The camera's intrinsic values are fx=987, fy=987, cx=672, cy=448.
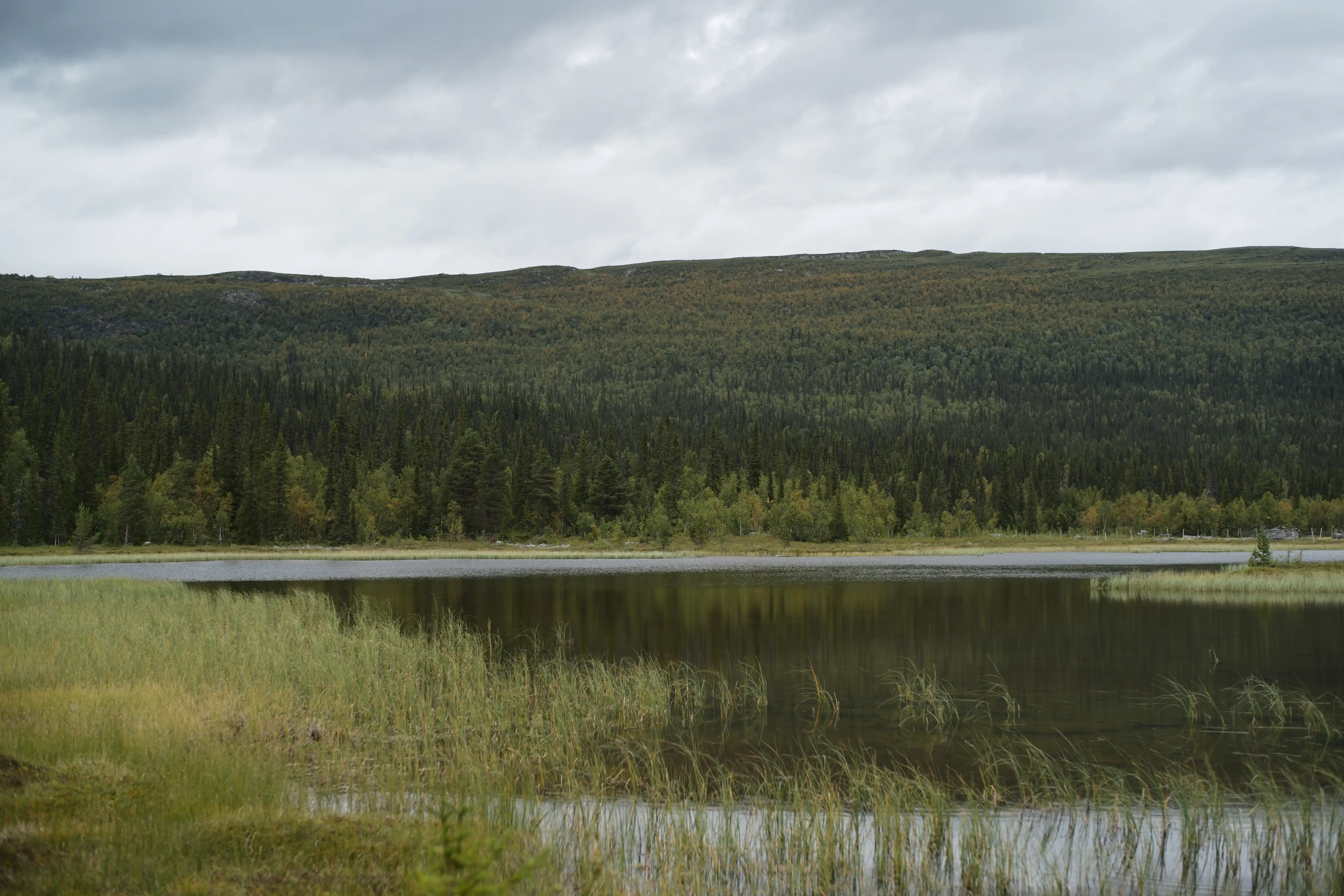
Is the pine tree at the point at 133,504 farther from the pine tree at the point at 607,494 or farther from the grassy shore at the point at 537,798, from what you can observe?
the grassy shore at the point at 537,798

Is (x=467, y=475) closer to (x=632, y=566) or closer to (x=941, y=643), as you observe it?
(x=632, y=566)

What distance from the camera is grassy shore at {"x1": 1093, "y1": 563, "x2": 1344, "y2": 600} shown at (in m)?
46.1

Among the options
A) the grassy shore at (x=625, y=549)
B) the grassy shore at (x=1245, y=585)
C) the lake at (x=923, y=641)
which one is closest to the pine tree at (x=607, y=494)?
the grassy shore at (x=625, y=549)

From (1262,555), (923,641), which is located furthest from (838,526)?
(923,641)

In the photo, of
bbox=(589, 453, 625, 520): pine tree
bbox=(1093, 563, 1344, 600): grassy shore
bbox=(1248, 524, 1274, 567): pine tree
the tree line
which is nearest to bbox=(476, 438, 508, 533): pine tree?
the tree line

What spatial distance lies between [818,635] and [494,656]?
40.3ft

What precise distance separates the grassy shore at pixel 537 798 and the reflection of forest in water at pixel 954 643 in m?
1.08

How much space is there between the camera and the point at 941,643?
3200cm

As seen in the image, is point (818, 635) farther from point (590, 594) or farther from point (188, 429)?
point (188, 429)

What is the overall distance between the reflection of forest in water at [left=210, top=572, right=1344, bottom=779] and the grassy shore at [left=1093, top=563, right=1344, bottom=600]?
2601 mm

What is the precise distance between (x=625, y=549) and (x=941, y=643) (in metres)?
78.7

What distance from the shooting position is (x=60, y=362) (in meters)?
149

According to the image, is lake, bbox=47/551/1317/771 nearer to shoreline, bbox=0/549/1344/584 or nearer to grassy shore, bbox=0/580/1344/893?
grassy shore, bbox=0/580/1344/893

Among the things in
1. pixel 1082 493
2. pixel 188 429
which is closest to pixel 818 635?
pixel 188 429
